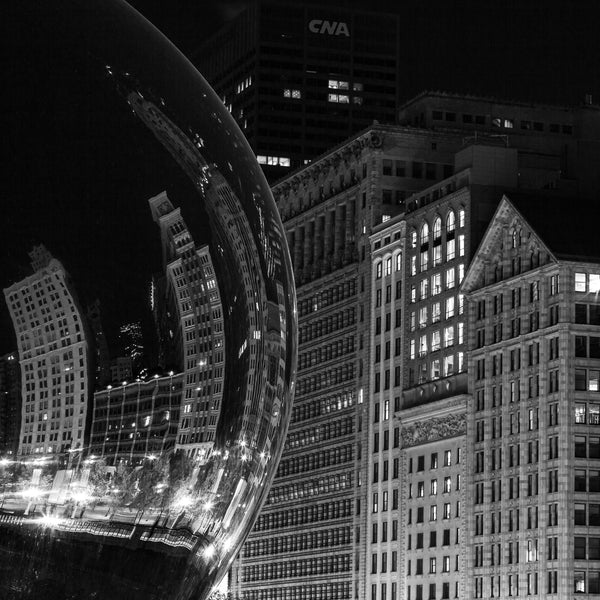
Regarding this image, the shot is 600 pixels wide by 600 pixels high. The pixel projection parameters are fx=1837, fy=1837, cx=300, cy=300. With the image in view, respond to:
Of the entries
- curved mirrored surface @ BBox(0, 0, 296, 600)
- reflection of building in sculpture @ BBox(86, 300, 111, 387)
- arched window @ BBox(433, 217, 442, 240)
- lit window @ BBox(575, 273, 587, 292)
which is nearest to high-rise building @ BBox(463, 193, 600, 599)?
lit window @ BBox(575, 273, 587, 292)

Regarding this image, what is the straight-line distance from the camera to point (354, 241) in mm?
141250

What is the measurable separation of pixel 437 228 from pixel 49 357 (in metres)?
118

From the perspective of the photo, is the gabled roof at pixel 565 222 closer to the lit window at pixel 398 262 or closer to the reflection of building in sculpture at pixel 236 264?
the lit window at pixel 398 262

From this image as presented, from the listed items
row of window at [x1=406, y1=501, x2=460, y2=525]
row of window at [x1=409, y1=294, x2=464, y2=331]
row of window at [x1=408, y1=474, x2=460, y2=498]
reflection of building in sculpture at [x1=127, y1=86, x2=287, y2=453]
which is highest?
row of window at [x1=409, y1=294, x2=464, y2=331]

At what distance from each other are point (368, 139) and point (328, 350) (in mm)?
18841

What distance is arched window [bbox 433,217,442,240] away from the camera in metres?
122

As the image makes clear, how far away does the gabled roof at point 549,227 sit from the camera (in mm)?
106688

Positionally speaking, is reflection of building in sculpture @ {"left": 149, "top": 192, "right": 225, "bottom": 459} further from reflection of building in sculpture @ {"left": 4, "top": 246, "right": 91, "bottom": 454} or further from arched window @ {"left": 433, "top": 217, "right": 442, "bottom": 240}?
arched window @ {"left": 433, "top": 217, "right": 442, "bottom": 240}

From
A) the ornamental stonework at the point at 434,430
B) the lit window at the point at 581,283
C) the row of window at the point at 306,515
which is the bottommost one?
the row of window at the point at 306,515

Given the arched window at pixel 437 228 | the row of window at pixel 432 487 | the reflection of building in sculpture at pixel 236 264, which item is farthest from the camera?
the arched window at pixel 437 228

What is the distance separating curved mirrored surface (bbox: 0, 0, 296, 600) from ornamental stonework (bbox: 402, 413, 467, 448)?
11110 cm

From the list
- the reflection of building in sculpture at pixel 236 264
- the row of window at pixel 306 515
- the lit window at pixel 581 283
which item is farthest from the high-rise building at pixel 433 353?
the reflection of building in sculpture at pixel 236 264

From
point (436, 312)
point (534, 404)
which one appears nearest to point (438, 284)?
point (436, 312)

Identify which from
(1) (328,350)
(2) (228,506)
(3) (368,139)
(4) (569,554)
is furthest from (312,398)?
(2) (228,506)
